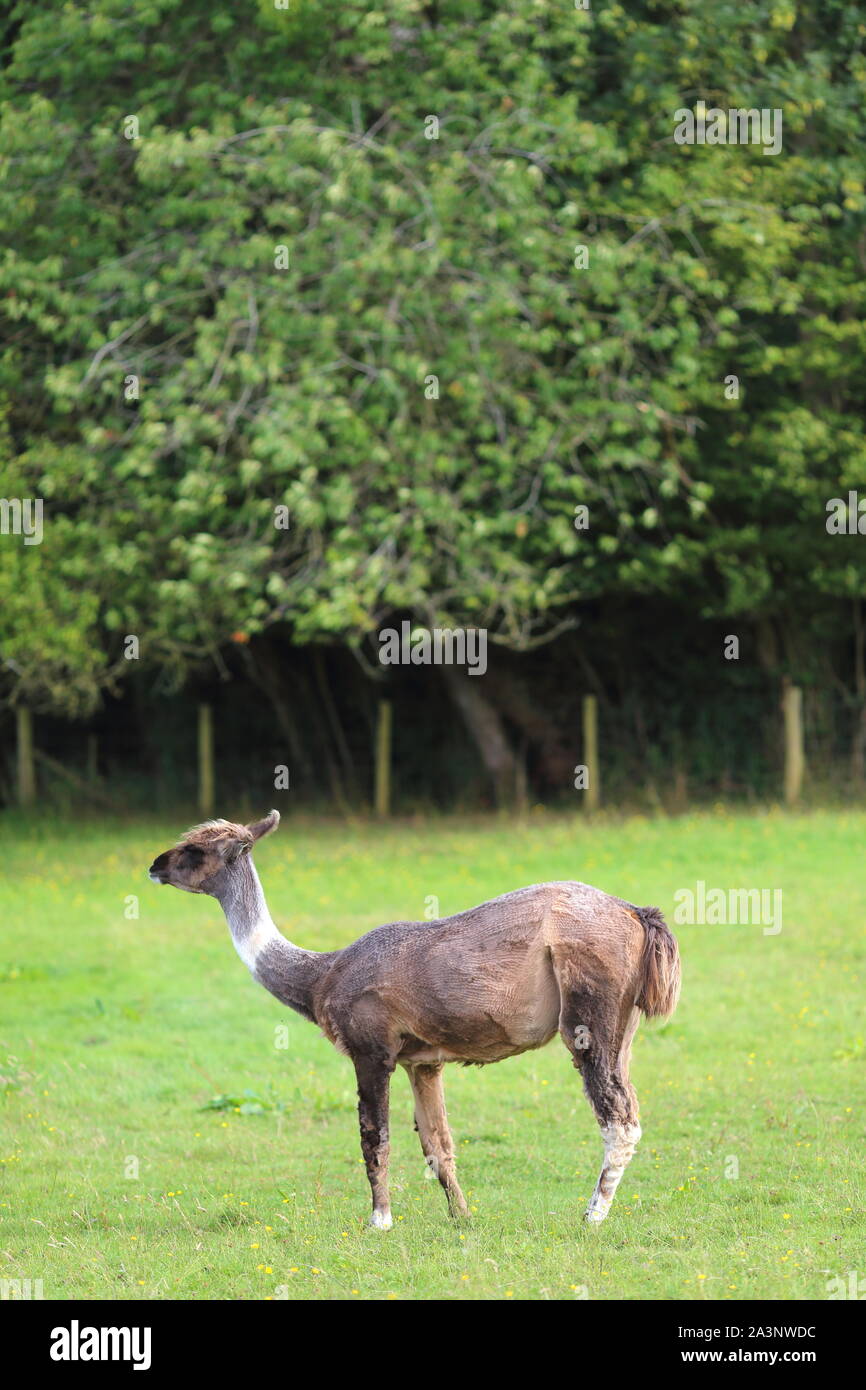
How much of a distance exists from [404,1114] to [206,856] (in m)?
3.77

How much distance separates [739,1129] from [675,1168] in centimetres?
105

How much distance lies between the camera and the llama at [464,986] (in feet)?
26.0

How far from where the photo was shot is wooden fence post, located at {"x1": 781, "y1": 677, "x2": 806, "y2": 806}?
80.8 ft

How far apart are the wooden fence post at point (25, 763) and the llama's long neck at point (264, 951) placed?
66.8 ft

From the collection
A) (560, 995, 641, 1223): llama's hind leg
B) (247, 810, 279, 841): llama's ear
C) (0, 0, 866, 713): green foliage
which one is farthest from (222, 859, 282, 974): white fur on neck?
(0, 0, 866, 713): green foliage

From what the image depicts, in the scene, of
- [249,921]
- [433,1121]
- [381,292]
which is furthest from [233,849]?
[381,292]

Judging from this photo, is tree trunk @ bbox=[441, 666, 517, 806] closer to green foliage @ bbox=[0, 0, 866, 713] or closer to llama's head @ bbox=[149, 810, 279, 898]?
green foliage @ bbox=[0, 0, 866, 713]

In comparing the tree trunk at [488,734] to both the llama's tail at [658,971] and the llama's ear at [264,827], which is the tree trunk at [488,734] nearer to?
the llama's ear at [264,827]

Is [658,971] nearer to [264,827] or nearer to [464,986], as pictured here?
[464,986]

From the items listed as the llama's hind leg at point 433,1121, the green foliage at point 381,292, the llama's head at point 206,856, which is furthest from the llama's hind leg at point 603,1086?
the green foliage at point 381,292

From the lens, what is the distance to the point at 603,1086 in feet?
26.0

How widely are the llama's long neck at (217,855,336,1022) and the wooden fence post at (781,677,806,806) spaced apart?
673 inches

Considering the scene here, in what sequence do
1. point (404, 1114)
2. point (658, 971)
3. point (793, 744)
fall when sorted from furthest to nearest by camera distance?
point (793, 744)
point (404, 1114)
point (658, 971)
